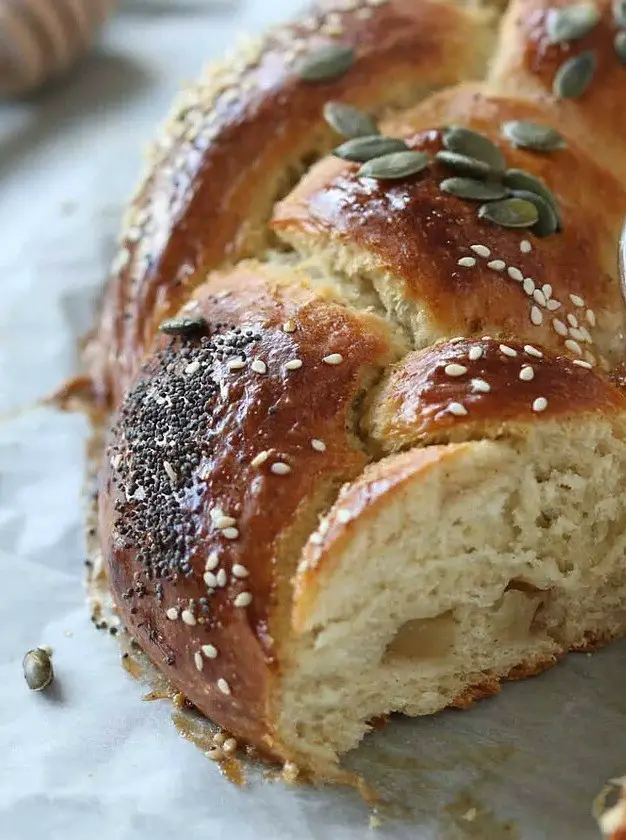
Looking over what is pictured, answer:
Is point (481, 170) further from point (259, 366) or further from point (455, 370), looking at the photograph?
point (259, 366)

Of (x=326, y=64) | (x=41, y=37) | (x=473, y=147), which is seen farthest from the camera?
(x=41, y=37)

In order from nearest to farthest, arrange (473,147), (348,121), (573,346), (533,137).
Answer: (573,346) < (473,147) < (533,137) < (348,121)

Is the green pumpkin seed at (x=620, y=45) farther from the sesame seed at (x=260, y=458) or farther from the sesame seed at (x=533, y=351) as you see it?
the sesame seed at (x=260, y=458)

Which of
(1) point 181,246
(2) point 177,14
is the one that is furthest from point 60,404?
(2) point 177,14

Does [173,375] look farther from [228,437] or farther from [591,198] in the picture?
[591,198]

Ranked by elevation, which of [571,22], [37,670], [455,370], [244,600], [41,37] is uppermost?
[41,37]

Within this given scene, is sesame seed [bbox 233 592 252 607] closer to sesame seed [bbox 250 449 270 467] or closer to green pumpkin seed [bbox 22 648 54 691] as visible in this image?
sesame seed [bbox 250 449 270 467]

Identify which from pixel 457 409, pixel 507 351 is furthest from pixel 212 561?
pixel 507 351
